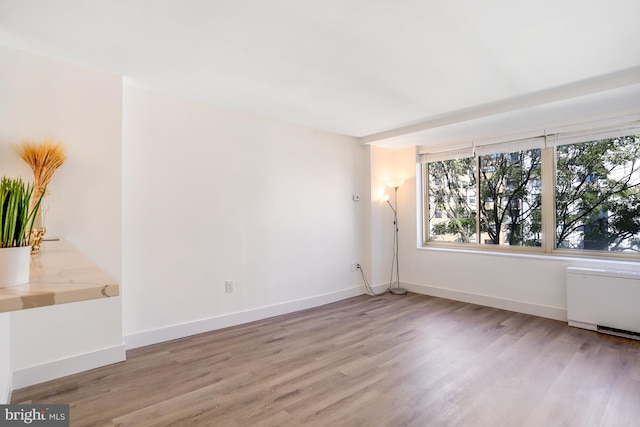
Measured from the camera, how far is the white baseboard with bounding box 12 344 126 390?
228 cm

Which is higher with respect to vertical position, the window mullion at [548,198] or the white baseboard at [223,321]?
the window mullion at [548,198]

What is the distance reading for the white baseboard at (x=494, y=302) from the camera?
3719 millimetres

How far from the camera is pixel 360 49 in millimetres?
2271

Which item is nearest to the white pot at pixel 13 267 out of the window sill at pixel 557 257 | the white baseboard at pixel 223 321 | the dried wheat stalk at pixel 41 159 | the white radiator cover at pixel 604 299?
the dried wheat stalk at pixel 41 159

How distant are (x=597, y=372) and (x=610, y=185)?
2.17 metres

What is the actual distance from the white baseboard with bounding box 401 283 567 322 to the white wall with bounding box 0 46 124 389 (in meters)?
3.99

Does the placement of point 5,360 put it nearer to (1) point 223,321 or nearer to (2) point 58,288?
(1) point 223,321

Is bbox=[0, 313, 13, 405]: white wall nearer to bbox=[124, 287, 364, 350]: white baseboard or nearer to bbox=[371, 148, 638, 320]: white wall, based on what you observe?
bbox=[124, 287, 364, 350]: white baseboard

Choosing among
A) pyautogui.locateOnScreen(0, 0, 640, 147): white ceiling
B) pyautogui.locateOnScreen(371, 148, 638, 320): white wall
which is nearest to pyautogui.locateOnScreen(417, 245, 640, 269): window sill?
pyautogui.locateOnScreen(371, 148, 638, 320): white wall

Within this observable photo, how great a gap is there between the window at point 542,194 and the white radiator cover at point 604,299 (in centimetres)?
47

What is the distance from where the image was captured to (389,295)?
4.87m

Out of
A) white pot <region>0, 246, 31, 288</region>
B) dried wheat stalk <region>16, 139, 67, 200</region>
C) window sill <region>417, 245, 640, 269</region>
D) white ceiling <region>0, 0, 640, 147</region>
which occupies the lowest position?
window sill <region>417, 245, 640, 269</region>

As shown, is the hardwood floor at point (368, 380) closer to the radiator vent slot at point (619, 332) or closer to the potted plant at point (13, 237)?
the radiator vent slot at point (619, 332)

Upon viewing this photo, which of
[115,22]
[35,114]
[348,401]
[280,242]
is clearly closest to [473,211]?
[280,242]
